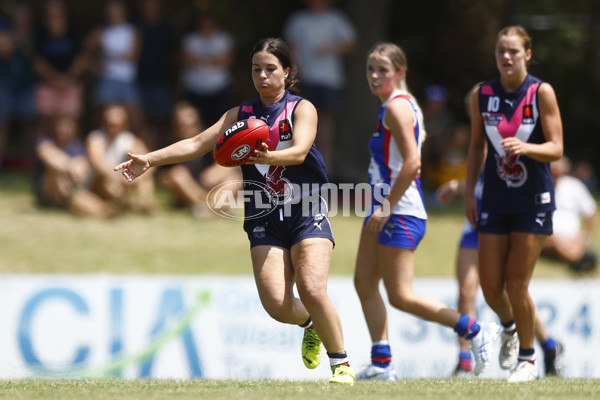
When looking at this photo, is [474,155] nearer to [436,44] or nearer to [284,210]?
[284,210]

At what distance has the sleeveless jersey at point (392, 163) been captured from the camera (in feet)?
19.9

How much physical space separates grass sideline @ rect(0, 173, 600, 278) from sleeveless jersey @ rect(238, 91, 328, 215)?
5.30 m

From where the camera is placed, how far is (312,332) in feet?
18.8

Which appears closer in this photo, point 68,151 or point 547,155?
point 547,155

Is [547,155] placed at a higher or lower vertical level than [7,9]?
lower

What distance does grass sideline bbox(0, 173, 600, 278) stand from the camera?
1066cm

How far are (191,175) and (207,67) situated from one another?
153 cm

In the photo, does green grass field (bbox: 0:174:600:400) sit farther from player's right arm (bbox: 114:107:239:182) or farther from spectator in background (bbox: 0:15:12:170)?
player's right arm (bbox: 114:107:239:182)

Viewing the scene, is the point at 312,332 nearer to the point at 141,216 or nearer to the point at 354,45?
the point at 141,216

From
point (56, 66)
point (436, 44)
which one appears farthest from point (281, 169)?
point (436, 44)

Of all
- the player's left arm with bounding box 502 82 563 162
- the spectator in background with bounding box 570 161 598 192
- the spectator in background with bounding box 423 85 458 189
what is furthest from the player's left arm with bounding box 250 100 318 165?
the spectator in background with bounding box 570 161 598 192

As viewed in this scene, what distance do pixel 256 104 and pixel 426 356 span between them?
4203 millimetres

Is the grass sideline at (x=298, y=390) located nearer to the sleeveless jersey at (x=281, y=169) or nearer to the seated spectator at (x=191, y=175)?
the sleeveless jersey at (x=281, y=169)

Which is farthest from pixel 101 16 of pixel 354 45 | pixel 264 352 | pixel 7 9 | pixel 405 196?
pixel 405 196
